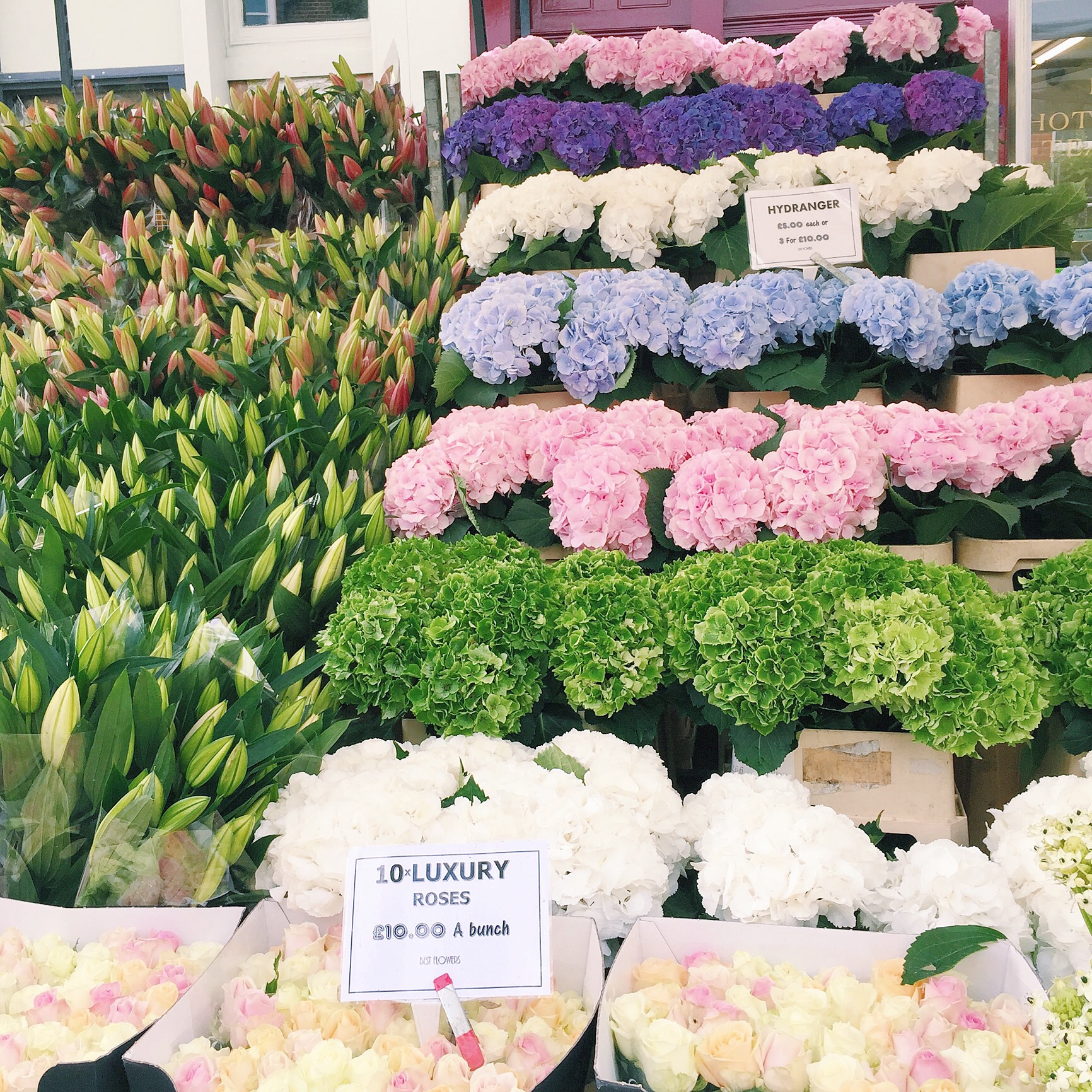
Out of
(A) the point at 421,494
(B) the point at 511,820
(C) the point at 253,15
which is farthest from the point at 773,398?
(C) the point at 253,15

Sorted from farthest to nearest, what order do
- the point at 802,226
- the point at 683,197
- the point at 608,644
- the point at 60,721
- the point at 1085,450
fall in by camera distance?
1. the point at 683,197
2. the point at 802,226
3. the point at 1085,450
4. the point at 608,644
5. the point at 60,721

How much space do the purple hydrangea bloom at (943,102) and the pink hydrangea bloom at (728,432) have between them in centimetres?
140

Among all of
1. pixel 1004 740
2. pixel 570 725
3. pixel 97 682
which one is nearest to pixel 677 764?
pixel 570 725

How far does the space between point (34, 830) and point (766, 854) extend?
0.75m

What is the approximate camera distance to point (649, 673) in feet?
4.15

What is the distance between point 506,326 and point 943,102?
1.50 metres

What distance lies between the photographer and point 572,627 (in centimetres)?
126

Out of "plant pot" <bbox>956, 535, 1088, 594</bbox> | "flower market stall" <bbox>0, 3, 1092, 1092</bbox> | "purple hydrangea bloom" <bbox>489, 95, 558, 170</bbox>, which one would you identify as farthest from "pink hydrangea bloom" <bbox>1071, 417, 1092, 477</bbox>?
"purple hydrangea bloom" <bbox>489, 95, 558, 170</bbox>

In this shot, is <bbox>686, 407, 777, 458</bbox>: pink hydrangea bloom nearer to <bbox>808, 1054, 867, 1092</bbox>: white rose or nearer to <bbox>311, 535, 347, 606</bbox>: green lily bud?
<bbox>311, 535, 347, 606</bbox>: green lily bud

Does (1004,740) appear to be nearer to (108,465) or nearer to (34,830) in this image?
(34,830)

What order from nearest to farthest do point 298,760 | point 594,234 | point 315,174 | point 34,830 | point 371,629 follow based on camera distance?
point 34,830 < point 298,760 < point 371,629 < point 594,234 < point 315,174

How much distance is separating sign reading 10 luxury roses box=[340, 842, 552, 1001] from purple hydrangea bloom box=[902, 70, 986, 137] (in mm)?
2449

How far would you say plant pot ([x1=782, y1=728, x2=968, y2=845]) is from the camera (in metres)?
1.23

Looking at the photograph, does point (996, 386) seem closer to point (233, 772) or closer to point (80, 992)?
point (233, 772)
